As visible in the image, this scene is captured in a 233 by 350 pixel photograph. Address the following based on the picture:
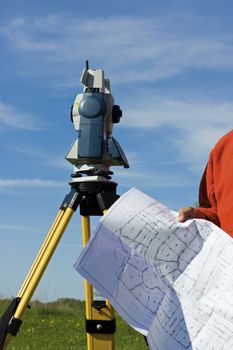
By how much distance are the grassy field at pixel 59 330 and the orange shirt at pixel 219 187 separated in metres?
4.42

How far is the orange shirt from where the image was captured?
8.26 ft

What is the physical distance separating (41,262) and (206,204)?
1417mm

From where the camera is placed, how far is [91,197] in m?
3.97

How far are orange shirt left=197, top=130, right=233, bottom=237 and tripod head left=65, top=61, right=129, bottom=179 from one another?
1278 mm

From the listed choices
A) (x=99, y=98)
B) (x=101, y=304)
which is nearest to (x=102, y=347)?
(x=101, y=304)

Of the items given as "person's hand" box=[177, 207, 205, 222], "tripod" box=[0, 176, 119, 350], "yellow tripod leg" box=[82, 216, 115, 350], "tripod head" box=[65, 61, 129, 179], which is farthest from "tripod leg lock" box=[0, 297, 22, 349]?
"person's hand" box=[177, 207, 205, 222]

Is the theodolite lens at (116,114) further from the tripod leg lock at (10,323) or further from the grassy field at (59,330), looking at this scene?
the grassy field at (59,330)

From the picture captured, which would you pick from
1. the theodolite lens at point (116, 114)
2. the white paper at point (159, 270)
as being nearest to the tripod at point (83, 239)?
the theodolite lens at point (116, 114)

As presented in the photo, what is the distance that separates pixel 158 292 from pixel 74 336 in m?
5.84

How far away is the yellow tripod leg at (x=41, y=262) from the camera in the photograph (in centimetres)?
380

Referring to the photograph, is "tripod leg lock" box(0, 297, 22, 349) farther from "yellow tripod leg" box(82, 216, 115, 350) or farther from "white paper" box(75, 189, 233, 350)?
"white paper" box(75, 189, 233, 350)

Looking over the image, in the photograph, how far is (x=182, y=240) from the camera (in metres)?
2.35

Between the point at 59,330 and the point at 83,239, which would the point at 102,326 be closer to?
the point at 83,239

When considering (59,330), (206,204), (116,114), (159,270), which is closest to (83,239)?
(116,114)
